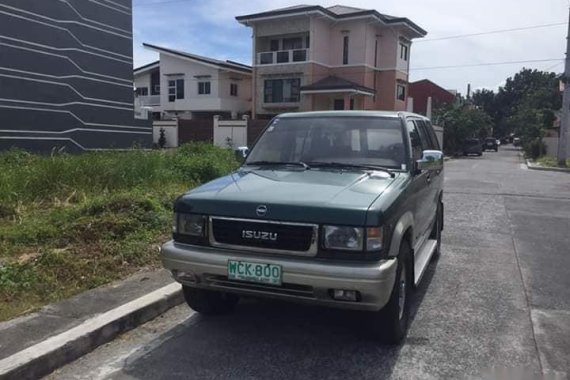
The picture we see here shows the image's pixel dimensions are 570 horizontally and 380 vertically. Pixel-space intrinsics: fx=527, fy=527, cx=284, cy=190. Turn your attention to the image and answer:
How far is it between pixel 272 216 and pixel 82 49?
52.6ft

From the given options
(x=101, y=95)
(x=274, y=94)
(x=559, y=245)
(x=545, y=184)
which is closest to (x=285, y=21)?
(x=274, y=94)

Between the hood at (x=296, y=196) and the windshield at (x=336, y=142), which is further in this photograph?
the windshield at (x=336, y=142)

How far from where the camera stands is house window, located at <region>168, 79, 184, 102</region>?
42.8 metres

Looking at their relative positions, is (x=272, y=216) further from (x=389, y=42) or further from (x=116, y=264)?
(x=389, y=42)

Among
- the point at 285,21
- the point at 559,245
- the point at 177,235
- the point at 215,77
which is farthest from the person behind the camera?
the point at 215,77

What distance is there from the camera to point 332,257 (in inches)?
145

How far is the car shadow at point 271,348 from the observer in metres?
3.73

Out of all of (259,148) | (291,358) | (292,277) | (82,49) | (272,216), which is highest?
A: (82,49)

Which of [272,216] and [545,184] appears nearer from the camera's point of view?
[272,216]

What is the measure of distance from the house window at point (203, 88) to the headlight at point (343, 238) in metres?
39.1

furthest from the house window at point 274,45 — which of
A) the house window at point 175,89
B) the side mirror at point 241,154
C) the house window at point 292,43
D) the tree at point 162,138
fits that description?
the side mirror at point 241,154

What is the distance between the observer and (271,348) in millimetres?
A: 4125

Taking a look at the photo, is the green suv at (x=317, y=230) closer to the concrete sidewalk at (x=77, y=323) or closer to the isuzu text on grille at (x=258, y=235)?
the isuzu text on grille at (x=258, y=235)

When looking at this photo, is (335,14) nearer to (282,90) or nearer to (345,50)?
(345,50)
